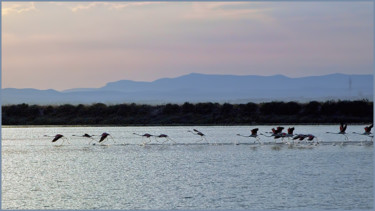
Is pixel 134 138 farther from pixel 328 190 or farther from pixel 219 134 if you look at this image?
pixel 328 190

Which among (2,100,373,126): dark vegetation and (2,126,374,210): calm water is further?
(2,100,373,126): dark vegetation

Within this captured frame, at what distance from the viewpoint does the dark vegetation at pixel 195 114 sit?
57.5m

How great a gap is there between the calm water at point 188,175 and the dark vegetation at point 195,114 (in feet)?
59.8

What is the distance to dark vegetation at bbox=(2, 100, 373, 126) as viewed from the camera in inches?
2263

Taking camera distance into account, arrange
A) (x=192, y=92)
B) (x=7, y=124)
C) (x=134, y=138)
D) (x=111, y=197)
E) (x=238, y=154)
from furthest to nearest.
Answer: (x=192, y=92), (x=7, y=124), (x=134, y=138), (x=238, y=154), (x=111, y=197)

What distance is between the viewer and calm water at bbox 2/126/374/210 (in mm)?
19703

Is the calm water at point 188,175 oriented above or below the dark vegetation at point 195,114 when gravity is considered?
below

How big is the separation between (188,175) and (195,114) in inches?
1335

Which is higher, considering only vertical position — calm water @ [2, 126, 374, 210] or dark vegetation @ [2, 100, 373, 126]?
dark vegetation @ [2, 100, 373, 126]

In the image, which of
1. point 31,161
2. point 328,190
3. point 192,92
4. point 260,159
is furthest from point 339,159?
point 192,92

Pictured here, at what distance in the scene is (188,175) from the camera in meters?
24.9

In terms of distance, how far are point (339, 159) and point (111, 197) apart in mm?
11788

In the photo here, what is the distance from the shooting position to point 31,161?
30188mm

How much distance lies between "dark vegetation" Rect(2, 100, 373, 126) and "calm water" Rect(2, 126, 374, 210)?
1822 cm
